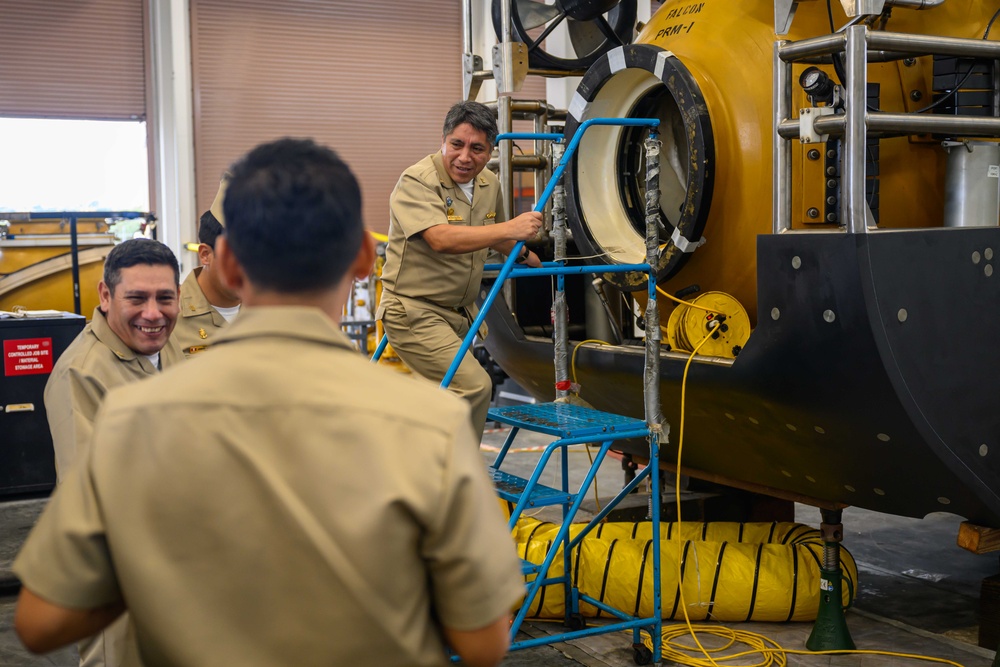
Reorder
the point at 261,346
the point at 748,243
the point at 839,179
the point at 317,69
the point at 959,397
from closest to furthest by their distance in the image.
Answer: the point at 261,346
the point at 959,397
the point at 839,179
the point at 748,243
the point at 317,69

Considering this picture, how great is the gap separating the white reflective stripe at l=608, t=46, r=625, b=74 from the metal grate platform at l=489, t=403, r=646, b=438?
150 cm

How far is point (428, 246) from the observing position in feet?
14.4

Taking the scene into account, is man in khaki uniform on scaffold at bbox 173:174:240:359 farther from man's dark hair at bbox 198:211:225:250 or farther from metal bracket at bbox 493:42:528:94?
metal bracket at bbox 493:42:528:94

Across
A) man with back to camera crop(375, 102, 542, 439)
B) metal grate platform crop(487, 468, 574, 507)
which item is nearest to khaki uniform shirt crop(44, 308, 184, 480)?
metal grate platform crop(487, 468, 574, 507)

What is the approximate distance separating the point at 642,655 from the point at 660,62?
2.39 metres

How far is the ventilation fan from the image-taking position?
5391 millimetres

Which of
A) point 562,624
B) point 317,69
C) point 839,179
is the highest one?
point 317,69

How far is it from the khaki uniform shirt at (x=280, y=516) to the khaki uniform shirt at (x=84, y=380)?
1162 millimetres

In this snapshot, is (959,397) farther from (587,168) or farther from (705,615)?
(587,168)

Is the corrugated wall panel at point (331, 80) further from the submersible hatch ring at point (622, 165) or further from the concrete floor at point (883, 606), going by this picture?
the submersible hatch ring at point (622, 165)

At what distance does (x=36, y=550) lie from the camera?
134cm

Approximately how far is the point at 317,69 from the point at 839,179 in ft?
29.9

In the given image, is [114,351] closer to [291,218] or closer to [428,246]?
[291,218]

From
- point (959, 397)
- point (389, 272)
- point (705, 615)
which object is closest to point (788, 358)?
point (959, 397)
